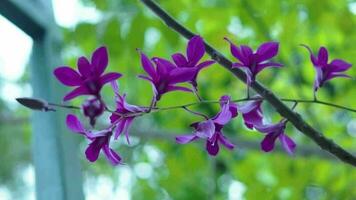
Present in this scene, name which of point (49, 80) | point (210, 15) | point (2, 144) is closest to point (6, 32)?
point (49, 80)

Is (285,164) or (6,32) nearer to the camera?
(6,32)

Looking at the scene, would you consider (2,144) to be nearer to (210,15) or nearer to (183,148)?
(183,148)

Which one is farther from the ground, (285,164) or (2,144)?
(2,144)

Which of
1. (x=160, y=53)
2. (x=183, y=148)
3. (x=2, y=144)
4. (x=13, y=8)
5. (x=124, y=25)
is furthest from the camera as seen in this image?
(x=2, y=144)

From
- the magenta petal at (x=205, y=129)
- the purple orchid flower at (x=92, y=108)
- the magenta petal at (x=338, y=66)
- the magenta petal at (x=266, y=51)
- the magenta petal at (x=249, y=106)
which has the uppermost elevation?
the magenta petal at (x=266, y=51)

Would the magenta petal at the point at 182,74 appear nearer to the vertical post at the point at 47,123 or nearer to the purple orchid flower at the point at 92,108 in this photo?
the purple orchid flower at the point at 92,108

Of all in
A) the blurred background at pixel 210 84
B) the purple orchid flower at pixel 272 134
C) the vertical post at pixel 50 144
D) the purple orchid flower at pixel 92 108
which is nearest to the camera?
the purple orchid flower at pixel 92 108

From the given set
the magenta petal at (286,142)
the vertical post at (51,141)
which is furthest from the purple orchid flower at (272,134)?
the vertical post at (51,141)

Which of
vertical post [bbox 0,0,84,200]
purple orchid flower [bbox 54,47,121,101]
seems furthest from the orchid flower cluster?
vertical post [bbox 0,0,84,200]
